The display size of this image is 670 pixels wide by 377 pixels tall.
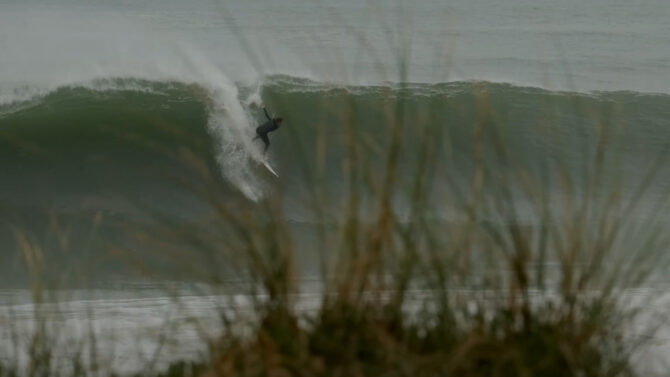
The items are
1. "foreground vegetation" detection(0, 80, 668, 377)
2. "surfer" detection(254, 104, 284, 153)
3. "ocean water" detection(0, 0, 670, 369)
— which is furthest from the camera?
"surfer" detection(254, 104, 284, 153)

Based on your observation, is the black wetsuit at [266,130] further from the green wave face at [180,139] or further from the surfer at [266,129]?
the green wave face at [180,139]

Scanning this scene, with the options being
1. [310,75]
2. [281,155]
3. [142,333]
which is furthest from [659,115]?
[142,333]

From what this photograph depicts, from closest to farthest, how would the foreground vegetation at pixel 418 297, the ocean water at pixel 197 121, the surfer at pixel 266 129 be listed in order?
the foreground vegetation at pixel 418 297 → the ocean water at pixel 197 121 → the surfer at pixel 266 129

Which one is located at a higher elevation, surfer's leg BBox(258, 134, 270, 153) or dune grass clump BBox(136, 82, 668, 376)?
surfer's leg BBox(258, 134, 270, 153)

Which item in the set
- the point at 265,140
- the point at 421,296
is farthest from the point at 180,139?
the point at 421,296

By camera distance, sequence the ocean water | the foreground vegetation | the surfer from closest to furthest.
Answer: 1. the foreground vegetation
2. the ocean water
3. the surfer

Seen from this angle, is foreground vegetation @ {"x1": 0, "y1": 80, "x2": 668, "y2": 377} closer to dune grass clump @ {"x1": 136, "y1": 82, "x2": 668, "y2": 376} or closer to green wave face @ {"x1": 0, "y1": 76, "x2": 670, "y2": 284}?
dune grass clump @ {"x1": 136, "y1": 82, "x2": 668, "y2": 376}

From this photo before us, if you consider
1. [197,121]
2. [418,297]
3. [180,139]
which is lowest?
[418,297]

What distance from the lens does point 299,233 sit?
9.49 metres

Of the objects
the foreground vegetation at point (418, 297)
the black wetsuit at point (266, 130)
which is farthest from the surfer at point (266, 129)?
the foreground vegetation at point (418, 297)

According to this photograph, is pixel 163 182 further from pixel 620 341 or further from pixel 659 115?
pixel 620 341

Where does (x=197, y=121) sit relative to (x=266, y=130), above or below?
above

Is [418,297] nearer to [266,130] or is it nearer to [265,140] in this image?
[266,130]

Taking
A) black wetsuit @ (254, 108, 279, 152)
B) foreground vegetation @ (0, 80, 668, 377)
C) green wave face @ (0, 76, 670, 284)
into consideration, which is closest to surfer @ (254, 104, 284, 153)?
black wetsuit @ (254, 108, 279, 152)
